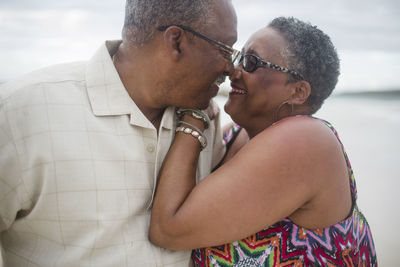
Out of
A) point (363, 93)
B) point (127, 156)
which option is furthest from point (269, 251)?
point (363, 93)

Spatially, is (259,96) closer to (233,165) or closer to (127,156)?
(233,165)

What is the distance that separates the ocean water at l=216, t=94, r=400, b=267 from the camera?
15.3ft

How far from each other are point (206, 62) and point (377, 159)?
5063 mm

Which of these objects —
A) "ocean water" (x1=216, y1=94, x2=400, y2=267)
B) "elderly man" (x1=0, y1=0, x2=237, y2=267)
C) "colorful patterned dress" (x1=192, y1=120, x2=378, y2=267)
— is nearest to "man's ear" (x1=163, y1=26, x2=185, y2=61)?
"elderly man" (x1=0, y1=0, x2=237, y2=267)

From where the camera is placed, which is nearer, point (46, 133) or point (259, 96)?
point (46, 133)

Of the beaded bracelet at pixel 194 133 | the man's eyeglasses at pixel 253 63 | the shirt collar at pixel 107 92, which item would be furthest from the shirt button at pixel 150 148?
the man's eyeglasses at pixel 253 63

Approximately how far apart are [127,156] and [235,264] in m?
0.81

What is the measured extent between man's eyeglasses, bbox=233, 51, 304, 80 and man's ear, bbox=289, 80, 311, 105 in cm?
5

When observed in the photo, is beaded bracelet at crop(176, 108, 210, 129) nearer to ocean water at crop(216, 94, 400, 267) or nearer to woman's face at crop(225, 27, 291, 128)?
woman's face at crop(225, 27, 291, 128)

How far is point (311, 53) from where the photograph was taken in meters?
2.12

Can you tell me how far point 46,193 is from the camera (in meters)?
1.60

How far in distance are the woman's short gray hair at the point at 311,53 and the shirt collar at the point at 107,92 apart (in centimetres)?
99

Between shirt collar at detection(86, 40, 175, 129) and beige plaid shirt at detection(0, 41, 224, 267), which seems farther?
shirt collar at detection(86, 40, 175, 129)

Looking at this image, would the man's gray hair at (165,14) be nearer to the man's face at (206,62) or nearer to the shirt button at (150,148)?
the man's face at (206,62)
